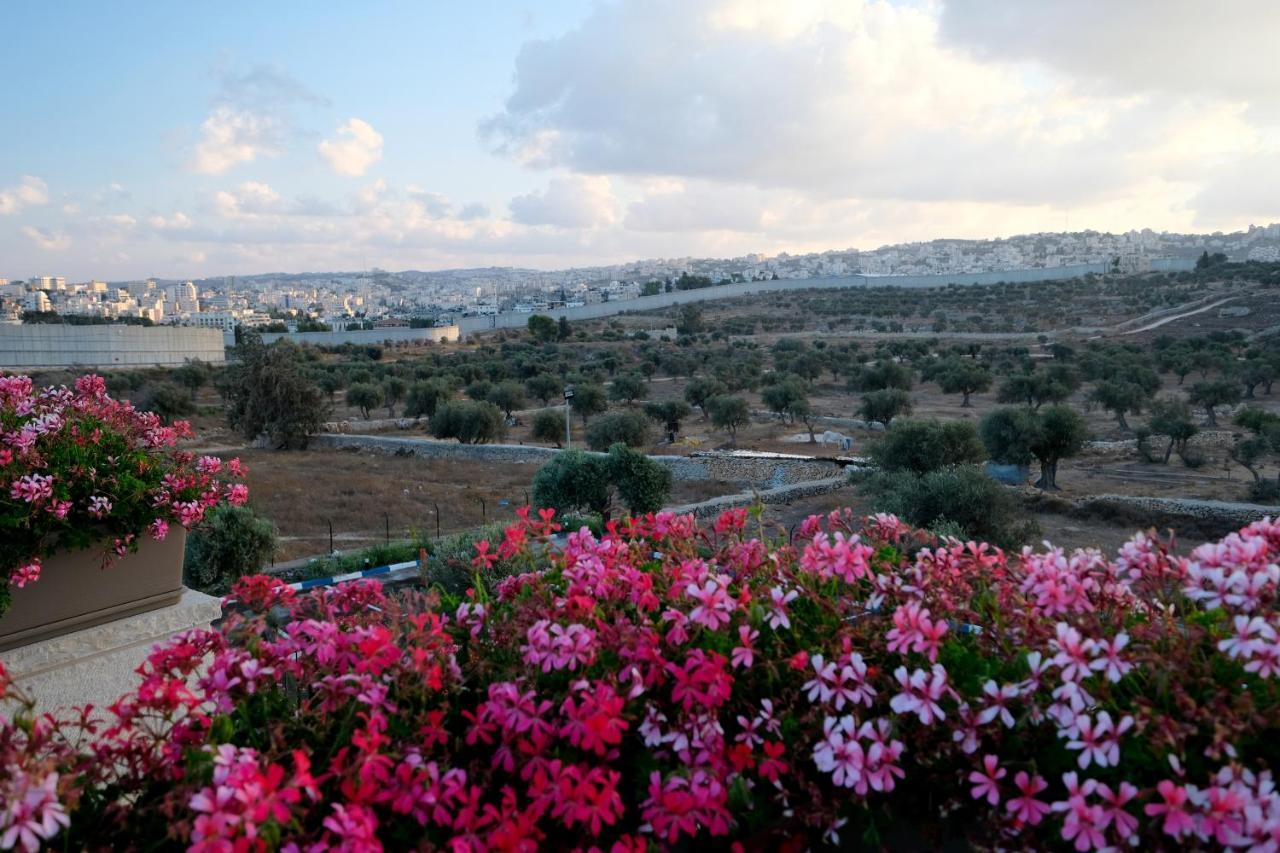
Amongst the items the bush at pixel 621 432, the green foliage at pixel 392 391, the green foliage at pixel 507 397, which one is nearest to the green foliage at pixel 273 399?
the green foliage at pixel 507 397

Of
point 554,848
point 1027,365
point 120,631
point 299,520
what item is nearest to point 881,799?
point 554,848

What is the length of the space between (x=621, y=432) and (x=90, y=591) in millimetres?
22121

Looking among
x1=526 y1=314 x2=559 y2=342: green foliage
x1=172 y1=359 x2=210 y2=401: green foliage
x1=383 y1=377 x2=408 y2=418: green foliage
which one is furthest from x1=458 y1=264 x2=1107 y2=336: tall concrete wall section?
x1=383 y1=377 x2=408 y2=418: green foliage

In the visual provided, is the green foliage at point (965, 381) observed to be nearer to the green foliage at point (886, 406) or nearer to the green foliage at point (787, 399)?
the green foliage at point (886, 406)

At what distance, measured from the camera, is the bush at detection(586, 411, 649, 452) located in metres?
25.9

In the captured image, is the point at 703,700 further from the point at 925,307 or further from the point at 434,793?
the point at 925,307

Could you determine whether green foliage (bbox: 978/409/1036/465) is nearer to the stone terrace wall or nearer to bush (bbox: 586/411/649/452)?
the stone terrace wall

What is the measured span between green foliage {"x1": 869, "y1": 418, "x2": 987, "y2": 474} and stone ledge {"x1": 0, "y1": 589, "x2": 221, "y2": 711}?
51.8 ft

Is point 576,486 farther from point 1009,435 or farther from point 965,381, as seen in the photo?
point 965,381

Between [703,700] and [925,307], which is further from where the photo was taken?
[925,307]

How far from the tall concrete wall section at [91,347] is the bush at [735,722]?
69523 mm

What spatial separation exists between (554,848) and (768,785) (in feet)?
1.56

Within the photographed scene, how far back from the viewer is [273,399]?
31.0 metres

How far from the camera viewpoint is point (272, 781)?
1.51 meters
